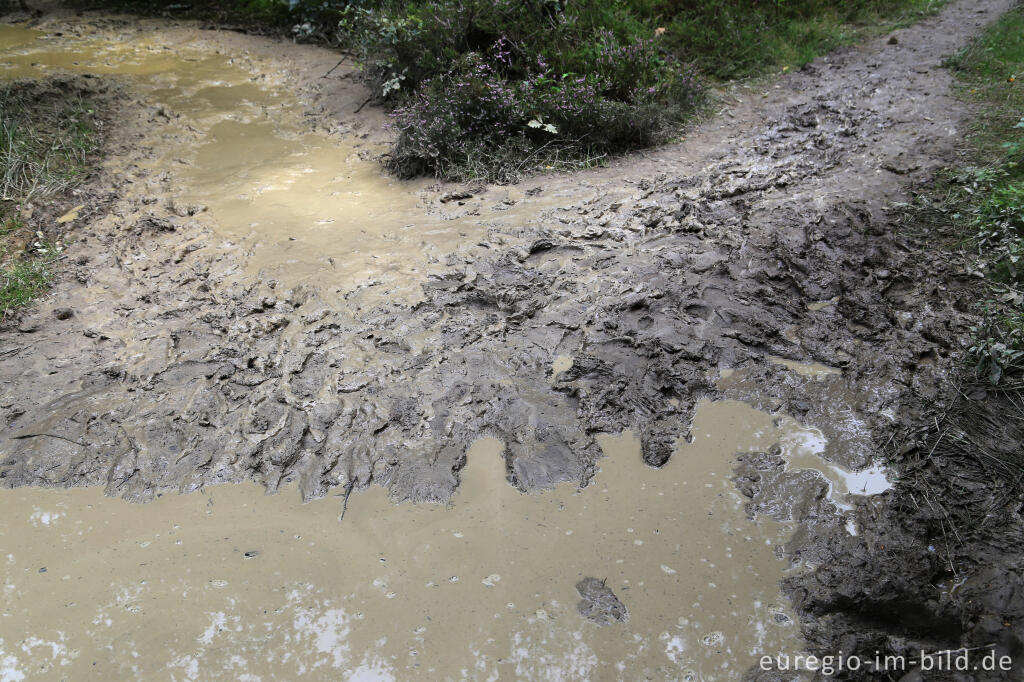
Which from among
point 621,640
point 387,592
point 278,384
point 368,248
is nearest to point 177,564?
point 387,592

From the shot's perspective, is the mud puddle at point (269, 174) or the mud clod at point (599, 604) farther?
the mud puddle at point (269, 174)

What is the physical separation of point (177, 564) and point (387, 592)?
821 millimetres

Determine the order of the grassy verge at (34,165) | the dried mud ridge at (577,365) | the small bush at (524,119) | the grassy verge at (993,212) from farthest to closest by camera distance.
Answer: the small bush at (524,119), the grassy verge at (34,165), the grassy verge at (993,212), the dried mud ridge at (577,365)

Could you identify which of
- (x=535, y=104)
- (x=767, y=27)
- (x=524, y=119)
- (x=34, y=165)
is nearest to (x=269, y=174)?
(x=34, y=165)

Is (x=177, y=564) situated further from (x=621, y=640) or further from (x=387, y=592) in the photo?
(x=621, y=640)

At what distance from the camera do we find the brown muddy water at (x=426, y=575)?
2088 millimetres

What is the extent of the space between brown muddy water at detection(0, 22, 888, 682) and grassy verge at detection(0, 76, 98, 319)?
6.92ft

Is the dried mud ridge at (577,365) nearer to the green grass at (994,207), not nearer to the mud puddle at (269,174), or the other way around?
the green grass at (994,207)

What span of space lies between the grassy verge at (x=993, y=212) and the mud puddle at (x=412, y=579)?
1048 mm

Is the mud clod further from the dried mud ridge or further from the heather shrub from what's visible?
the heather shrub

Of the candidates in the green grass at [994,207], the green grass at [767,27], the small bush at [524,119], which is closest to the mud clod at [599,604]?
the green grass at [994,207]

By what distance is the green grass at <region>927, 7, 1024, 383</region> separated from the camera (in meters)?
2.96

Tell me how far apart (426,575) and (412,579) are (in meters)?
0.05

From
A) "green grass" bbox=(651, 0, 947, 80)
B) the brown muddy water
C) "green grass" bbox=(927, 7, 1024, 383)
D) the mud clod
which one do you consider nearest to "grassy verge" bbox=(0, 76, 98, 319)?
the brown muddy water
